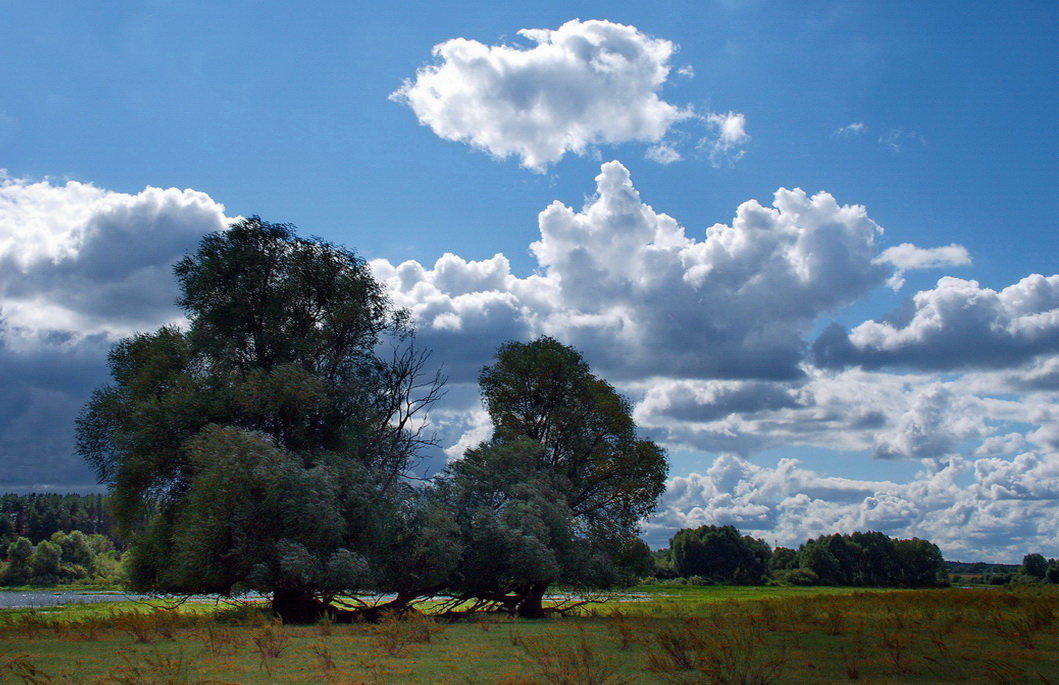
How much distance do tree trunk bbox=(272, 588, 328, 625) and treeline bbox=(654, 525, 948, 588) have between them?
110393 millimetres

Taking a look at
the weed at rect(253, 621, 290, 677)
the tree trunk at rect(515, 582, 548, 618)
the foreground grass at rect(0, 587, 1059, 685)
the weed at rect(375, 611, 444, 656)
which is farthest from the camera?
the tree trunk at rect(515, 582, 548, 618)

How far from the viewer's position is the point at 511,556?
36.9 m

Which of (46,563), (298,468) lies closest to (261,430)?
(298,468)

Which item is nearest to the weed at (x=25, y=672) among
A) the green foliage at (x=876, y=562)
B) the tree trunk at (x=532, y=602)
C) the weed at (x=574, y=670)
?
the weed at (x=574, y=670)

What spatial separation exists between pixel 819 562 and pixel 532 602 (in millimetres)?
124243

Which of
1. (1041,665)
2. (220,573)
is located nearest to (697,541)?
(220,573)

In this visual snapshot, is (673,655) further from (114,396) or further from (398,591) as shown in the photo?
(114,396)

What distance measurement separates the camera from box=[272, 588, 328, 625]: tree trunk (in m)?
33.9

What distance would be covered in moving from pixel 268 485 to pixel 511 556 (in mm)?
12062

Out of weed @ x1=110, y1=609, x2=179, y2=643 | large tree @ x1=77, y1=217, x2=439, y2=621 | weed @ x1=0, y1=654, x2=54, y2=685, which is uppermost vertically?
large tree @ x1=77, y1=217, x2=439, y2=621

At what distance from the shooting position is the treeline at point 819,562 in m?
142

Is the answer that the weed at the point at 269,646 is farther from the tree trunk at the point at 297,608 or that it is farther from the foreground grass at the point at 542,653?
the tree trunk at the point at 297,608

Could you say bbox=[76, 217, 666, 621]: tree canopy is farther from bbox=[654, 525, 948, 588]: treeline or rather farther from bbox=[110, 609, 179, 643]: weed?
bbox=[654, 525, 948, 588]: treeline

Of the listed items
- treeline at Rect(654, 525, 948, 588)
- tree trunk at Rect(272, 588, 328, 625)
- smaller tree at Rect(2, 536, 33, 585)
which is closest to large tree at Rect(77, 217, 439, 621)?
tree trunk at Rect(272, 588, 328, 625)
